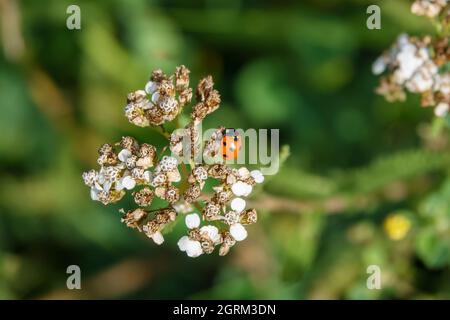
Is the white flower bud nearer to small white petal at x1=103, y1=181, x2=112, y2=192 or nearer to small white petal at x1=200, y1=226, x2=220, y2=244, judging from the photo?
small white petal at x1=200, y1=226, x2=220, y2=244

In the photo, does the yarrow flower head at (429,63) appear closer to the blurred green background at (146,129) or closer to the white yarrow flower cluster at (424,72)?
the white yarrow flower cluster at (424,72)

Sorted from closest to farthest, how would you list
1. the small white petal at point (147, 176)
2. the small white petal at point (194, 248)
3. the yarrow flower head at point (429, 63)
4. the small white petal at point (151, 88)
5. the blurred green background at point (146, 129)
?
the small white petal at point (194, 248), the small white petal at point (147, 176), the small white petal at point (151, 88), the yarrow flower head at point (429, 63), the blurred green background at point (146, 129)

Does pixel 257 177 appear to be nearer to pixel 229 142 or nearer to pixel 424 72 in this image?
pixel 229 142

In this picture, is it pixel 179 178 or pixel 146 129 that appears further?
pixel 146 129

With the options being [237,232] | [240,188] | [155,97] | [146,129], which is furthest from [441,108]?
[146,129]

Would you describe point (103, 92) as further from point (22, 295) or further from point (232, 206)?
point (232, 206)

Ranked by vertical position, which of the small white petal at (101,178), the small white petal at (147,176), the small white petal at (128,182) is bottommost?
the small white petal at (128,182)

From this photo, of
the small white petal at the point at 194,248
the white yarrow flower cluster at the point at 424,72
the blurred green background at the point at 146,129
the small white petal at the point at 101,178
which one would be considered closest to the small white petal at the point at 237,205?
the small white petal at the point at 194,248
